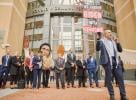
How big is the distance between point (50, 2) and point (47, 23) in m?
3.12

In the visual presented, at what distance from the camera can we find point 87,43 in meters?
30.5

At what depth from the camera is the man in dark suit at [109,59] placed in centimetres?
522

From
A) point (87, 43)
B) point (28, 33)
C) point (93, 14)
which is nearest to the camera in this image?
point (93, 14)

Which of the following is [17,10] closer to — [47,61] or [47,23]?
[47,23]

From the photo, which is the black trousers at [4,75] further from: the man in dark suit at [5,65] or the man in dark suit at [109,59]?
Result: the man in dark suit at [109,59]

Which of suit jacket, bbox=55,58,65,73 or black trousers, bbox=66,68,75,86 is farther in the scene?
Result: black trousers, bbox=66,68,75,86

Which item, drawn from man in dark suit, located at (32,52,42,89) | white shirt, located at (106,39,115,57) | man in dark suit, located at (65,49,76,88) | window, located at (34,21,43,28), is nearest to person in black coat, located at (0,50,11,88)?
man in dark suit, located at (32,52,42,89)

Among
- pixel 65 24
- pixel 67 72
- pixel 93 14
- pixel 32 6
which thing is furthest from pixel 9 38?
pixel 32 6

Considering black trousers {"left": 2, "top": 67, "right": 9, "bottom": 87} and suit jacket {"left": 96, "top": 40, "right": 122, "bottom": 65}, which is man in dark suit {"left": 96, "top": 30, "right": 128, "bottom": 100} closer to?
suit jacket {"left": 96, "top": 40, "right": 122, "bottom": 65}

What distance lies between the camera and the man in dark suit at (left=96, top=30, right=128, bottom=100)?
205 inches

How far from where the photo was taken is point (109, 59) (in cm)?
533

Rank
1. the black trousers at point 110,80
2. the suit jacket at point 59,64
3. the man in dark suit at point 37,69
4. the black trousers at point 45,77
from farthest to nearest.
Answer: the black trousers at point 45,77
the suit jacket at point 59,64
the man in dark suit at point 37,69
the black trousers at point 110,80

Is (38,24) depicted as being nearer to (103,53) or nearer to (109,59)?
(103,53)

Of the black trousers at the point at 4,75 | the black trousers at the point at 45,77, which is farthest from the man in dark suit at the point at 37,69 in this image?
the black trousers at the point at 4,75
